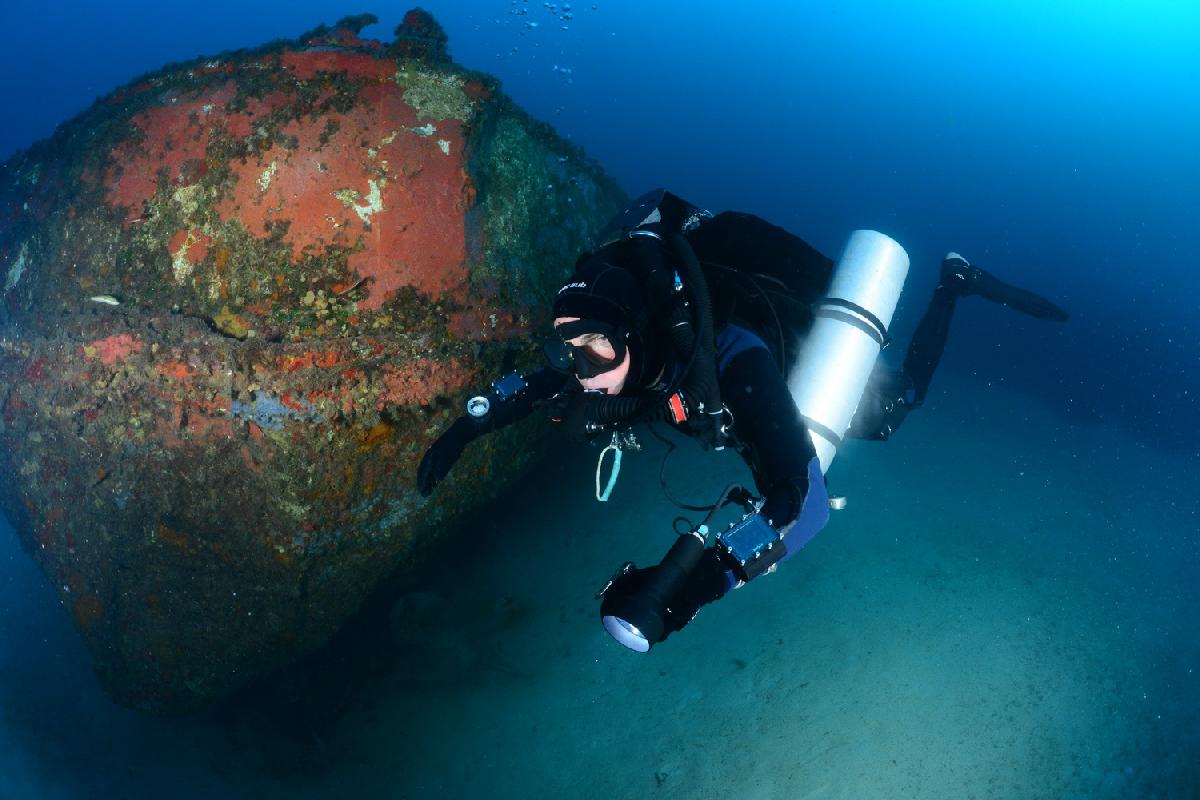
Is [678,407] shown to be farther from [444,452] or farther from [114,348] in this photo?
[114,348]

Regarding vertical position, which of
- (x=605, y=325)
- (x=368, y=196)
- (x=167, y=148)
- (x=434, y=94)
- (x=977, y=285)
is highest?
(x=434, y=94)

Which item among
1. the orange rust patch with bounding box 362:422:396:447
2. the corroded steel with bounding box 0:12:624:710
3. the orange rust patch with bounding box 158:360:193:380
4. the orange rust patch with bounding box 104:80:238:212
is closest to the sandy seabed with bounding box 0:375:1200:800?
the corroded steel with bounding box 0:12:624:710

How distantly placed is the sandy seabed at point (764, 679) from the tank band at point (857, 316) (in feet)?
7.25

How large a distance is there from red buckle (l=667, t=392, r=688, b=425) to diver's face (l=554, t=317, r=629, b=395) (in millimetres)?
308

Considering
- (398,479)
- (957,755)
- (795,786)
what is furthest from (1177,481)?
(398,479)

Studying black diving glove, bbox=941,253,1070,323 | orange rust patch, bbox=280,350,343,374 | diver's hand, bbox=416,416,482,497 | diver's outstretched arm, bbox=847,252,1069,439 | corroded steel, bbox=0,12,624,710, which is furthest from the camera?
black diving glove, bbox=941,253,1070,323

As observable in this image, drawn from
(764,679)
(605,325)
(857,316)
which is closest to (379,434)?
(605,325)

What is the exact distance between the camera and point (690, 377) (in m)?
2.31

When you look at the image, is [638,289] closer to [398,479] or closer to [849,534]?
[398,479]

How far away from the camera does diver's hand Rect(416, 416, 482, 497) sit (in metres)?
3.25

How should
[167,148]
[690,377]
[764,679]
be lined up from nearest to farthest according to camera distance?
[690,377] → [167,148] → [764,679]

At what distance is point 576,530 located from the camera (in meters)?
4.73

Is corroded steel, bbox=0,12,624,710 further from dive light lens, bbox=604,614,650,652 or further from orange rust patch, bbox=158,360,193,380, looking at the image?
dive light lens, bbox=604,614,650,652

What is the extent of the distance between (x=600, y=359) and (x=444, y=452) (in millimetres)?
1291
